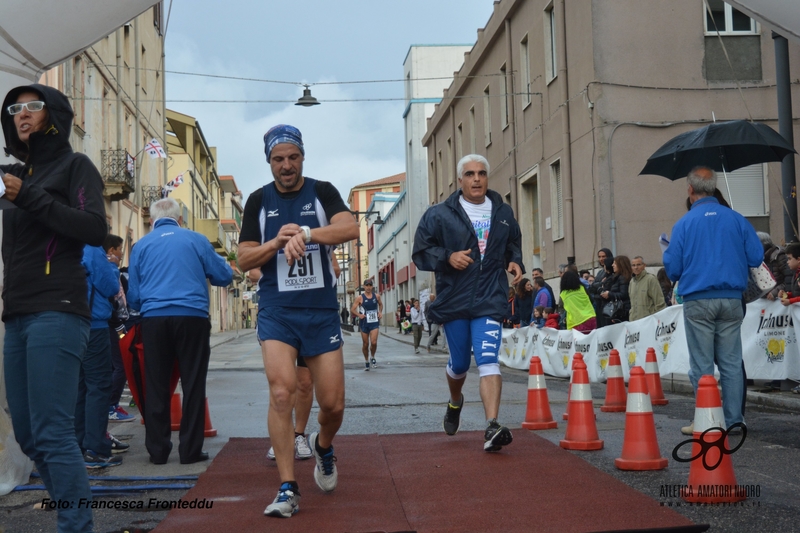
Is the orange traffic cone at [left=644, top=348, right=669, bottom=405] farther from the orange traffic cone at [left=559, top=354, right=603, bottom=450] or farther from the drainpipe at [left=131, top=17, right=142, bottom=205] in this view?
the drainpipe at [left=131, top=17, right=142, bottom=205]

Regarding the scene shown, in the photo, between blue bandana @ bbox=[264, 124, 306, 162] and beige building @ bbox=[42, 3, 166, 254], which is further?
beige building @ bbox=[42, 3, 166, 254]

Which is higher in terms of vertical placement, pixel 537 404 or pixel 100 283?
pixel 100 283

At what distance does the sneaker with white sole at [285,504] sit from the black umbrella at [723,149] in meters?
6.50

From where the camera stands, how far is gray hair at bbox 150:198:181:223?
7.41m

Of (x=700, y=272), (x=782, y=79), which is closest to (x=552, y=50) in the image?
(x=782, y=79)

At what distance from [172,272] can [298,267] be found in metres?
2.23

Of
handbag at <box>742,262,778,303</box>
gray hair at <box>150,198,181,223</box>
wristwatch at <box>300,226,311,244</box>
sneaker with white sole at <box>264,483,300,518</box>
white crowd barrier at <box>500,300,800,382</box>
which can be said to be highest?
gray hair at <box>150,198,181,223</box>

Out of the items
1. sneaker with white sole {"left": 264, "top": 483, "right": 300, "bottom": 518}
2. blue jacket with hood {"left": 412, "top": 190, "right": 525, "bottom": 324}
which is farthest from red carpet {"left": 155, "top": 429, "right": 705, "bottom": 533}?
blue jacket with hood {"left": 412, "top": 190, "right": 525, "bottom": 324}

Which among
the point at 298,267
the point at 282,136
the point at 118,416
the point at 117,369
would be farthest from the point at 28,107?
the point at 118,416

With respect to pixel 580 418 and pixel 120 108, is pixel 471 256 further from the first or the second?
pixel 120 108

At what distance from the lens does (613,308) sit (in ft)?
48.7

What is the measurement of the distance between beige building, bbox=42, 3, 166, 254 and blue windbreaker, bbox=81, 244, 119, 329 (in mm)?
15202

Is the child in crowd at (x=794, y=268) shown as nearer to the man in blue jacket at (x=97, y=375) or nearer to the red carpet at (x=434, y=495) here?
the red carpet at (x=434, y=495)

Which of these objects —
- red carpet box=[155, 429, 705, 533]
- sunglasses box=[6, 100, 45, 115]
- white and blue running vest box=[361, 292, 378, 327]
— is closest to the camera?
sunglasses box=[6, 100, 45, 115]
